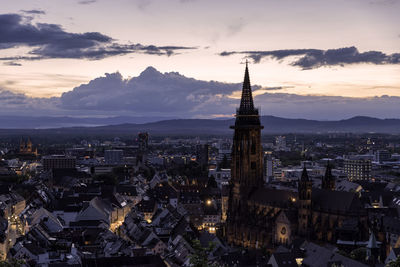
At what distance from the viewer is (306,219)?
9706cm

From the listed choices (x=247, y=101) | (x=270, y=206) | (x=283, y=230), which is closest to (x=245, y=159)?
(x=247, y=101)

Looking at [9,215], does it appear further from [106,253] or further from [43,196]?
[106,253]

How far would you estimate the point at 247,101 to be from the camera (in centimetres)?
12462

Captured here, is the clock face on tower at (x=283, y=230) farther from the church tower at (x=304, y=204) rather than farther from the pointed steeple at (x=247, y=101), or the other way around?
the pointed steeple at (x=247, y=101)

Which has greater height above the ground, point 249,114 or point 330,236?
point 249,114

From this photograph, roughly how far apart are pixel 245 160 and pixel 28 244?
5272 cm

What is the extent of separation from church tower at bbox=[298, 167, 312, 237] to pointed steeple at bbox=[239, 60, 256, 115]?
98.3ft

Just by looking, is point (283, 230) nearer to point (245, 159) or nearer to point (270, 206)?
point (270, 206)

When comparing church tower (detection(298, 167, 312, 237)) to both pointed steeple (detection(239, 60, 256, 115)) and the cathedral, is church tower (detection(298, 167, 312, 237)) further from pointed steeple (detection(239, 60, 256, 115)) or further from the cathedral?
pointed steeple (detection(239, 60, 256, 115))

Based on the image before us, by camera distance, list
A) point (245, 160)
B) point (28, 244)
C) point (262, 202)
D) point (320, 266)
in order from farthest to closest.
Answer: point (245, 160)
point (262, 202)
point (28, 244)
point (320, 266)

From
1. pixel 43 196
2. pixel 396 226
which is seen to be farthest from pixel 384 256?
pixel 43 196

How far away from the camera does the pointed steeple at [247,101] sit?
123750mm

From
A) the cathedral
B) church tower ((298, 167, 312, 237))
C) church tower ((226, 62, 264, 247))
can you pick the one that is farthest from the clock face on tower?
church tower ((226, 62, 264, 247))

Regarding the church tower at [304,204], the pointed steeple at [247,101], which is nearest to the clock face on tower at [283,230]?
the church tower at [304,204]
